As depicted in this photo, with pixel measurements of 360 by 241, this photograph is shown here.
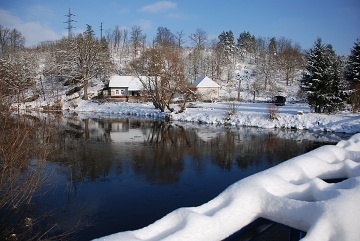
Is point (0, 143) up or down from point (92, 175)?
up

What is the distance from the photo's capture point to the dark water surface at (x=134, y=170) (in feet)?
29.0

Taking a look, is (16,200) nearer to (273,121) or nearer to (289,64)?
(273,121)

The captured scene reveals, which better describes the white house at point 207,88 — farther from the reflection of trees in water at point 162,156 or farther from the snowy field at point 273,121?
the reflection of trees in water at point 162,156

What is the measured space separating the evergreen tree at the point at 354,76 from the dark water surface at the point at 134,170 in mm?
8393

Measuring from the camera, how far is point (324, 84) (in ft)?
94.2

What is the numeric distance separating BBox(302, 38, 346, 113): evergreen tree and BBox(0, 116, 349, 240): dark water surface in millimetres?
6178

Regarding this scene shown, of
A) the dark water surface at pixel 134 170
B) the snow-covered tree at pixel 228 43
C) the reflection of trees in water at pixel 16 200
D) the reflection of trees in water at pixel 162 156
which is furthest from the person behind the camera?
the snow-covered tree at pixel 228 43

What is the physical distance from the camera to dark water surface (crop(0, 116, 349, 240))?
29.0ft

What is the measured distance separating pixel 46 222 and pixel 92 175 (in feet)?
14.0

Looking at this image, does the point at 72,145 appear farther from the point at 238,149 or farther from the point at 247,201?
the point at 247,201

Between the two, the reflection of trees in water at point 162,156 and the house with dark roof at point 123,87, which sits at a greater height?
the house with dark roof at point 123,87

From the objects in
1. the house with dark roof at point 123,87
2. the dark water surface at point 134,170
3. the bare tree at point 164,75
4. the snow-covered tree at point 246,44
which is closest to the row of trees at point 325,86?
the dark water surface at point 134,170

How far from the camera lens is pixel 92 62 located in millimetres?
51625

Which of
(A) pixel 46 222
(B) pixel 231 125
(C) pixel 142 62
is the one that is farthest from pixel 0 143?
(C) pixel 142 62
